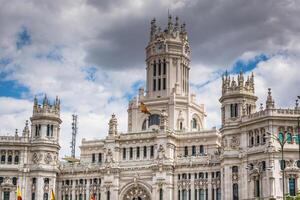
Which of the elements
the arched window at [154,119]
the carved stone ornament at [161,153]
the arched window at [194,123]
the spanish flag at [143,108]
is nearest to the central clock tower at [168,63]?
the arched window at [154,119]

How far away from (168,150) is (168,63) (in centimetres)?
2115

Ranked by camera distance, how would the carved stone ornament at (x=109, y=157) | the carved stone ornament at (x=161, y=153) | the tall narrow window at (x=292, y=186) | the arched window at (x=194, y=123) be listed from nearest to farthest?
the tall narrow window at (x=292, y=186)
the carved stone ornament at (x=161, y=153)
the carved stone ornament at (x=109, y=157)
the arched window at (x=194, y=123)

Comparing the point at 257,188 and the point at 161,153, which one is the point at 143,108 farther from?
the point at 257,188

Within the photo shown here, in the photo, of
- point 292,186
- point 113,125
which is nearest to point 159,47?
point 113,125

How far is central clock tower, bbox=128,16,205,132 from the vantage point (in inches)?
4931

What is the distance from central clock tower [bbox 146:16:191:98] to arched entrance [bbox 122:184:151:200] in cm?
2050

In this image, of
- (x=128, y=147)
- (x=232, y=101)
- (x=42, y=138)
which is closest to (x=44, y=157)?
(x=42, y=138)

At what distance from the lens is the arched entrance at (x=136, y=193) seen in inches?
4579

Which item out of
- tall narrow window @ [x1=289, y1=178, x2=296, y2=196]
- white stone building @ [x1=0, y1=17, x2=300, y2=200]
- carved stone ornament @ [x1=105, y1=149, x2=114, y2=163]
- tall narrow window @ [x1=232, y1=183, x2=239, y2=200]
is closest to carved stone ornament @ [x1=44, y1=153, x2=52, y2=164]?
white stone building @ [x1=0, y1=17, x2=300, y2=200]

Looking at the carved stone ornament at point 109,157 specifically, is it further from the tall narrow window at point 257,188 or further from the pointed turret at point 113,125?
the tall narrow window at point 257,188

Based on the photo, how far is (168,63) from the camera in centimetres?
12938

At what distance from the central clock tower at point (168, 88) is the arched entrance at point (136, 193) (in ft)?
40.3

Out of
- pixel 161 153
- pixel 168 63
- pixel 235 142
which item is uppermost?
pixel 168 63

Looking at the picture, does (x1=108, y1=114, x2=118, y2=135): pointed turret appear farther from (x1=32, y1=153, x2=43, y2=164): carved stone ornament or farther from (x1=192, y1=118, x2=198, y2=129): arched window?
(x1=192, y1=118, x2=198, y2=129): arched window
